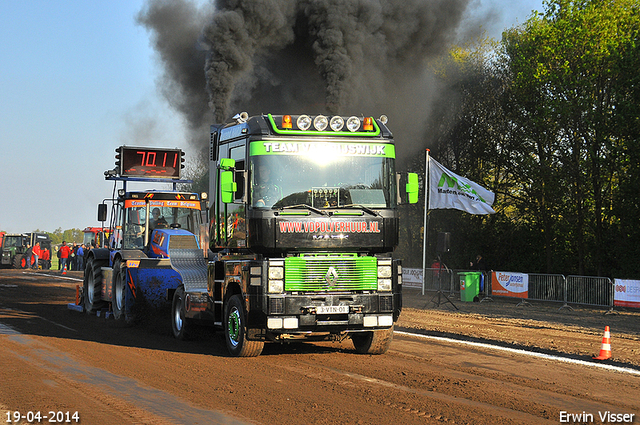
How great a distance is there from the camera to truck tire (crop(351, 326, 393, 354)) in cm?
996

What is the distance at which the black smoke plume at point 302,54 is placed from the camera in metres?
26.2

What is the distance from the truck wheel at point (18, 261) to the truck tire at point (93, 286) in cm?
3269

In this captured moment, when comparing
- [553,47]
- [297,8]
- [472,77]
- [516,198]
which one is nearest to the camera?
[553,47]

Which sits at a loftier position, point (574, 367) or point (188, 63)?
point (188, 63)

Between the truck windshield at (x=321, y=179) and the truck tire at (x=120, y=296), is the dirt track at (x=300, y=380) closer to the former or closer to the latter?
the truck tire at (x=120, y=296)

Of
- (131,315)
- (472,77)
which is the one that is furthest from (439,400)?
(472,77)

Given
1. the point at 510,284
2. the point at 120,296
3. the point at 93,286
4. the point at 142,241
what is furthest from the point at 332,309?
the point at 510,284

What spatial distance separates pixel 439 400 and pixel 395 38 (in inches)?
1005

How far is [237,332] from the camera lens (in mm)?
9656

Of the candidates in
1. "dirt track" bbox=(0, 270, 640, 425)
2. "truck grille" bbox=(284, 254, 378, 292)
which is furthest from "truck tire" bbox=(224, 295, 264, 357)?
"truck grille" bbox=(284, 254, 378, 292)

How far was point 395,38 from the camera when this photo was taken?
30.4 meters

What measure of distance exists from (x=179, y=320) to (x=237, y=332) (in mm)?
2845

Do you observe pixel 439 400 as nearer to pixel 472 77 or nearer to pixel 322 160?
pixel 322 160

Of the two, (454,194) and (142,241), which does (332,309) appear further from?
(454,194)
